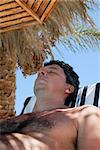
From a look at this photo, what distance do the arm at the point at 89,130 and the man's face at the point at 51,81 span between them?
547 mm

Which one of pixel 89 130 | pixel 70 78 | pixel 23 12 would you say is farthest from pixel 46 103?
pixel 23 12

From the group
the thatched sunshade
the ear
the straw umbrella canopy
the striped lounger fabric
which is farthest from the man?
the straw umbrella canopy

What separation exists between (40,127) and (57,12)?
2.79m

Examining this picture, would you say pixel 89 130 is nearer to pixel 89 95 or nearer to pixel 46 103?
pixel 46 103

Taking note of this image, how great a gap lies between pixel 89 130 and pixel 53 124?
33 cm

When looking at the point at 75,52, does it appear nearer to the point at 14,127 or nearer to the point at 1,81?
the point at 1,81

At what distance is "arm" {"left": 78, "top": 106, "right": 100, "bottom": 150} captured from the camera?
9.29ft

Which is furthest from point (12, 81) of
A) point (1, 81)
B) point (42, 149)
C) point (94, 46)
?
point (42, 149)

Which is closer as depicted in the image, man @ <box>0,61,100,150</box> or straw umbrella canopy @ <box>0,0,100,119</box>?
man @ <box>0,61,100,150</box>

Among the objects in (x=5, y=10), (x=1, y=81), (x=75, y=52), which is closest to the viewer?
(x=5, y=10)

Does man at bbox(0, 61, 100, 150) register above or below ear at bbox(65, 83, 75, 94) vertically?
below

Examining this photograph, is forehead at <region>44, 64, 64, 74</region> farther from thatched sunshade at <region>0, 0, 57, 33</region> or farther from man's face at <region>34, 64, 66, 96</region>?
thatched sunshade at <region>0, 0, 57, 33</region>

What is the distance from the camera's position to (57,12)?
564cm

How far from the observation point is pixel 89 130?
114 inches
